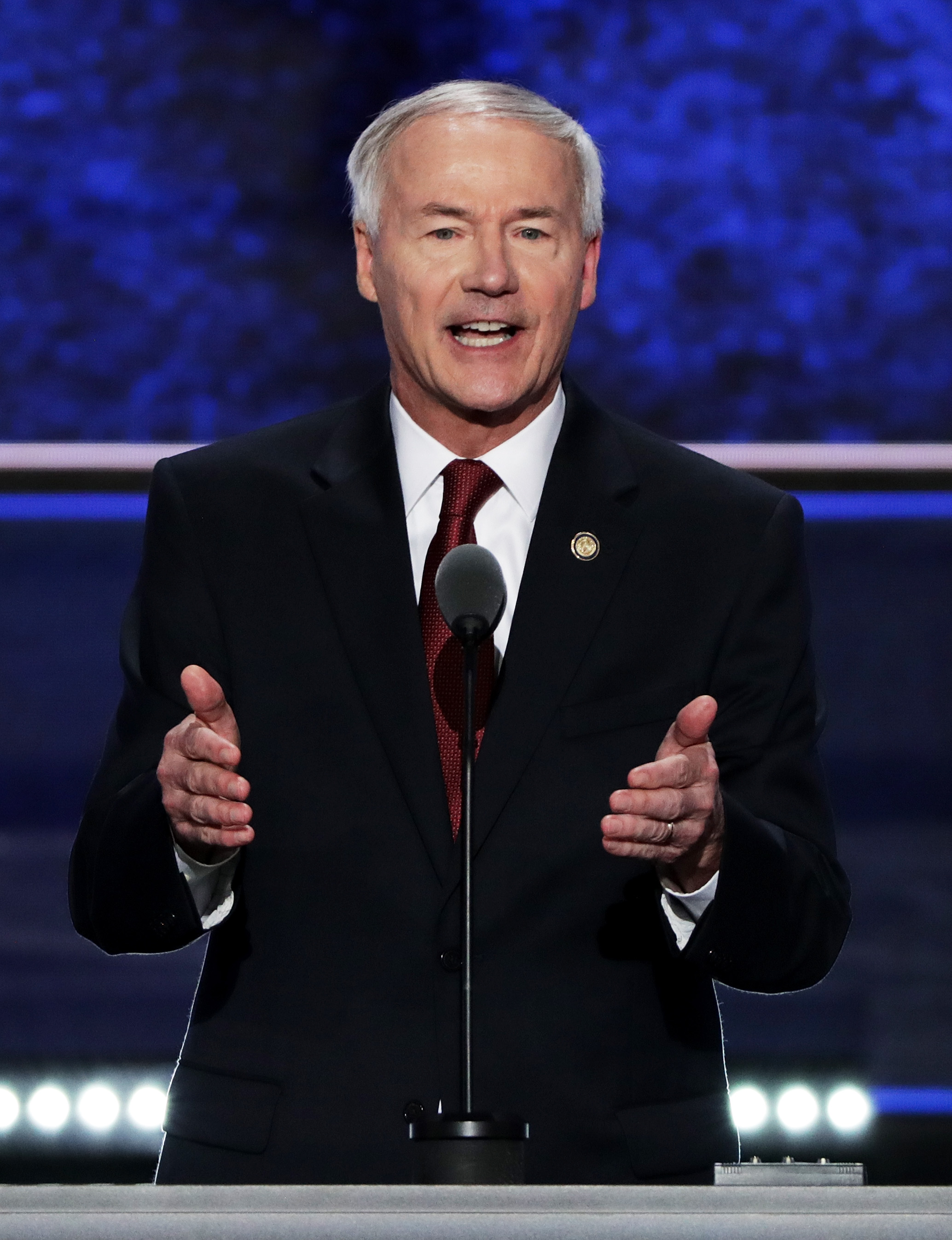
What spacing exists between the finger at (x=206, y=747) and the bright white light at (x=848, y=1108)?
212 centimetres

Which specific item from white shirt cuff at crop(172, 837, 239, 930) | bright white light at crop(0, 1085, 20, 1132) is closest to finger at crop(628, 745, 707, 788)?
white shirt cuff at crop(172, 837, 239, 930)

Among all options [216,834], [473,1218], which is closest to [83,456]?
[216,834]

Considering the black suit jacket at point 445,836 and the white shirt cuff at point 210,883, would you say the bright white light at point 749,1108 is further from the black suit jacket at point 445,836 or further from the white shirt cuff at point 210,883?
the white shirt cuff at point 210,883

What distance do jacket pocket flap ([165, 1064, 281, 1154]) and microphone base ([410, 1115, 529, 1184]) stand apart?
47cm

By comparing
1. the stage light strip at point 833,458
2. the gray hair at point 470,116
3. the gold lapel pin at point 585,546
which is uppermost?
the stage light strip at point 833,458

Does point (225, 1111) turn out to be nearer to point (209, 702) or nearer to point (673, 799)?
point (209, 702)

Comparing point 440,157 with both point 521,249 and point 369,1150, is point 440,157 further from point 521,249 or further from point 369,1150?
point 369,1150

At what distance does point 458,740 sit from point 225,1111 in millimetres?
420

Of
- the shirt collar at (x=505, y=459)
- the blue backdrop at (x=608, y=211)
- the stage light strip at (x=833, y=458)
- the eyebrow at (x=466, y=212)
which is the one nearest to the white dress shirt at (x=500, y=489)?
the shirt collar at (x=505, y=459)

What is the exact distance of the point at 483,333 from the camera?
1.96 m

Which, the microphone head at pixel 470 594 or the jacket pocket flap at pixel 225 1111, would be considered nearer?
the microphone head at pixel 470 594

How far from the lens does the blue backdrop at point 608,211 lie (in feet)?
11.5

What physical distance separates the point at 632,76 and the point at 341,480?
189 centimetres

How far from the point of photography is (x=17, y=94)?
11.6 ft
